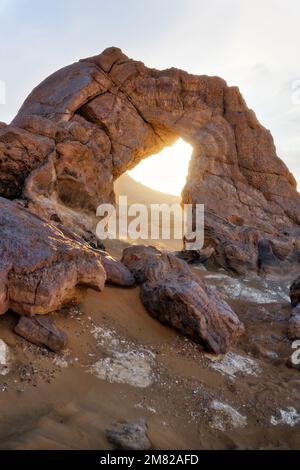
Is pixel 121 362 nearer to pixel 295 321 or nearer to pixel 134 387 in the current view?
pixel 134 387

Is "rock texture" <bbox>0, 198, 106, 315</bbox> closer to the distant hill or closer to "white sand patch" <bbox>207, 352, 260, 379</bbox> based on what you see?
"white sand patch" <bbox>207, 352, 260, 379</bbox>

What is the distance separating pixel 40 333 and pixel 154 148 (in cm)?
1368

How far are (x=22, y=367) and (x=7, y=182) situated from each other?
30.1 ft

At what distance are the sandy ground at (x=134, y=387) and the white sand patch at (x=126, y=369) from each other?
15mm

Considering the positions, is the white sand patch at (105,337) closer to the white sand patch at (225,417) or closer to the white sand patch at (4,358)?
the white sand patch at (4,358)

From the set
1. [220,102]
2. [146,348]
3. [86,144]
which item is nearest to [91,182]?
[86,144]

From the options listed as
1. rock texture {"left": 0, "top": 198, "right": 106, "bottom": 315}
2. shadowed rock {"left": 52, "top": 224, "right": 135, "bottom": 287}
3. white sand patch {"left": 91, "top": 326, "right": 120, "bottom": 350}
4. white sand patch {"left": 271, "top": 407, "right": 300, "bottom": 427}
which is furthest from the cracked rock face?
white sand patch {"left": 271, "top": 407, "right": 300, "bottom": 427}

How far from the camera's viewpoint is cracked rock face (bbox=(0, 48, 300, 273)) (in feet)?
43.9

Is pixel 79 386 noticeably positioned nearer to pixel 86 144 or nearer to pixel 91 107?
pixel 86 144

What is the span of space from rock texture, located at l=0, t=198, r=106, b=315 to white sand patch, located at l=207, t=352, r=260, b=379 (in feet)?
7.53

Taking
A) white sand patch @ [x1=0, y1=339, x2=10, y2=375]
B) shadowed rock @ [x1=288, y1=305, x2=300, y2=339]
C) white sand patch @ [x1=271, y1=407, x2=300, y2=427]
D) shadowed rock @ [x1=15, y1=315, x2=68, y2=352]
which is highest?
shadowed rock @ [x1=15, y1=315, x2=68, y2=352]

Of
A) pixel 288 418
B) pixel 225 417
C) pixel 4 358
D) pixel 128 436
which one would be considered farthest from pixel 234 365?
pixel 4 358

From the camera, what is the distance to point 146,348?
6312mm

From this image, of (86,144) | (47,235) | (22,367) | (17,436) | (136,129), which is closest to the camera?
(17,436)
